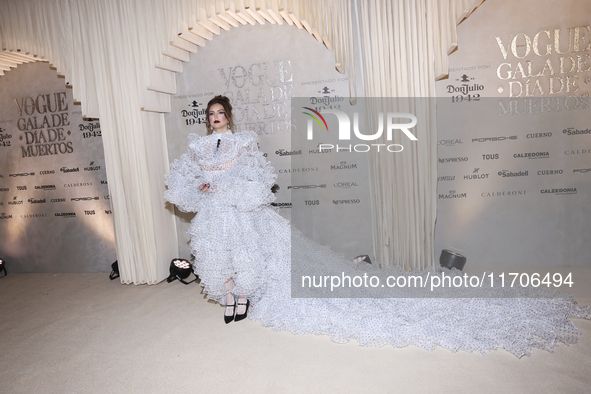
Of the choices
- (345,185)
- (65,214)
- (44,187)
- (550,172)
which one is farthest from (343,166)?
(44,187)

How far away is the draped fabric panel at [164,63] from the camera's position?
125 inches

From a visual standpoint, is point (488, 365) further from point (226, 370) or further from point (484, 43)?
point (484, 43)

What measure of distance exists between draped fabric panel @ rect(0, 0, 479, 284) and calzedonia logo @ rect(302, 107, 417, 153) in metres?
0.17

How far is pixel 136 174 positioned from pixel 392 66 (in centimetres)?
271

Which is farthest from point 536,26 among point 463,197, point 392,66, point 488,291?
point 488,291

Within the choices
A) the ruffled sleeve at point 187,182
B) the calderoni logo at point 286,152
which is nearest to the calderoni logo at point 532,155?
the calderoni logo at point 286,152

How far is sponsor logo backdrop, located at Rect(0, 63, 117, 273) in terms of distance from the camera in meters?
4.37

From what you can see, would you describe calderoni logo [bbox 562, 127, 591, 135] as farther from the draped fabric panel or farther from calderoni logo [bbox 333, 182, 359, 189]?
calderoni logo [bbox 333, 182, 359, 189]

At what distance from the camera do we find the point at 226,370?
2.21m

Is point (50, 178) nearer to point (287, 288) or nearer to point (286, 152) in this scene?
point (286, 152)

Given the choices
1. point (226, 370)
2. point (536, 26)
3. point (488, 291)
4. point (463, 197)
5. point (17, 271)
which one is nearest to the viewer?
point (226, 370)

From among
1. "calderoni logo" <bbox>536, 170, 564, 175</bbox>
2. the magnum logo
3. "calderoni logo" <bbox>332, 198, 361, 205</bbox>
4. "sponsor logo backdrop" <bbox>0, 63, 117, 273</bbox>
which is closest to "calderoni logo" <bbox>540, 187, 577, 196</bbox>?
"calderoni logo" <bbox>536, 170, 564, 175</bbox>

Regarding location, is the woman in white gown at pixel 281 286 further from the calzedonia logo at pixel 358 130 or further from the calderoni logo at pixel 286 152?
the calzedonia logo at pixel 358 130

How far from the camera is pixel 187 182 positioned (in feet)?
9.86
